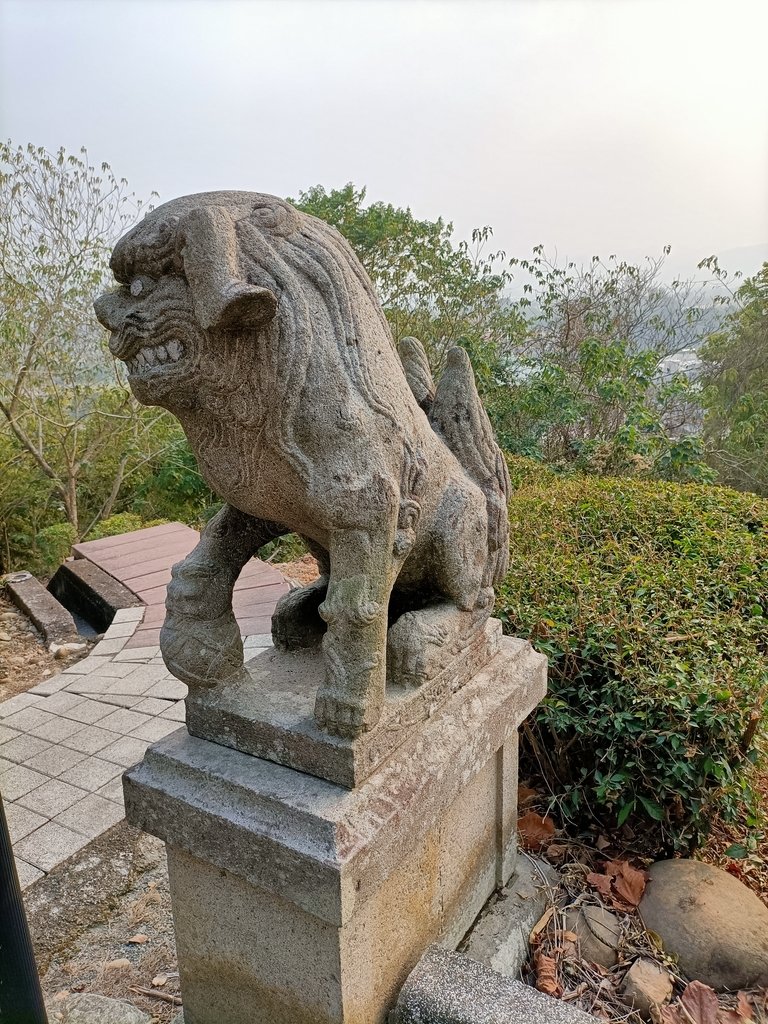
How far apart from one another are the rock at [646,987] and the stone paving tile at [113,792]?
2.06 metres

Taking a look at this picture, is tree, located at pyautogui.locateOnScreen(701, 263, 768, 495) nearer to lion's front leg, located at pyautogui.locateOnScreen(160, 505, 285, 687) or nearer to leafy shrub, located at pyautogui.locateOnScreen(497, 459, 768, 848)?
leafy shrub, located at pyautogui.locateOnScreen(497, 459, 768, 848)

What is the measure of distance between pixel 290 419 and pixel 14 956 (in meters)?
1.12

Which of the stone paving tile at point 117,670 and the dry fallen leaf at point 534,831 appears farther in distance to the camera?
the stone paving tile at point 117,670

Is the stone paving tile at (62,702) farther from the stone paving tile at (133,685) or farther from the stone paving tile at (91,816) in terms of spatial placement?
the stone paving tile at (91,816)

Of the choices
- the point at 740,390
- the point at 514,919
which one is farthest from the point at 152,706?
the point at 740,390

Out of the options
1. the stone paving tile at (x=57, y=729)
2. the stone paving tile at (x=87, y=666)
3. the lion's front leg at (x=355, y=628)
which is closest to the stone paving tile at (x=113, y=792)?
the stone paving tile at (x=57, y=729)

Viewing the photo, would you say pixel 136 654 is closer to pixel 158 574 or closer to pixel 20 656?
pixel 20 656

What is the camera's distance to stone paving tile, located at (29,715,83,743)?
11.6ft

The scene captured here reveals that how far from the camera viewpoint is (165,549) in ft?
19.8

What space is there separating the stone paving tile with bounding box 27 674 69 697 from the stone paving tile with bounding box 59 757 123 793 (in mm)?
920

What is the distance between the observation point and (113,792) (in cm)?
302

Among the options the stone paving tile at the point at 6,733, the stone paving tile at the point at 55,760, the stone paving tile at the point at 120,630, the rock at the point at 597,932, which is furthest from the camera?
the stone paving tile at the point at 120,630

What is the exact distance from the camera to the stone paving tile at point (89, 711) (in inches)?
145

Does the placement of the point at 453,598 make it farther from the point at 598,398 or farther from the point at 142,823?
the point at 598,398
